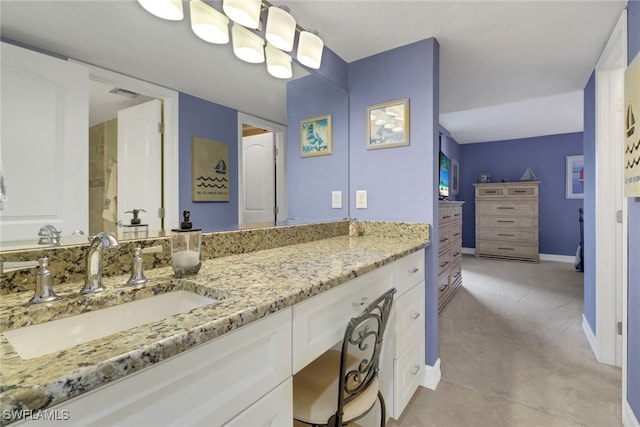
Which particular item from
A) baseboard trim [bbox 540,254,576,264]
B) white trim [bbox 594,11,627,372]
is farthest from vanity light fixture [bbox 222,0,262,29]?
baseboard trim [bbox 540,254,576,264]

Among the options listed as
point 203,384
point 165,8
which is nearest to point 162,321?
point 203,384

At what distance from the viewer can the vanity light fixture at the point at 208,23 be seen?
1.25 metres

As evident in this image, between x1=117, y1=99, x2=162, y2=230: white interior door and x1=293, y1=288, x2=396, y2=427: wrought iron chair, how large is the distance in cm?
77

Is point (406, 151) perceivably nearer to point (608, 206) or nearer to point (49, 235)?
point (608, 206)

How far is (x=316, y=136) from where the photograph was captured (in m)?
2.04

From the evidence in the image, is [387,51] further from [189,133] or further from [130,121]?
[130,121]

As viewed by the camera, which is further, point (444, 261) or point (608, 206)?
point (444, 261)

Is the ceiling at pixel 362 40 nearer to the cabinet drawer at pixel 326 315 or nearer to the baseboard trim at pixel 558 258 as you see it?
the cabinet drawer at pixel 326 315

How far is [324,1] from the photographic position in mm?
1487

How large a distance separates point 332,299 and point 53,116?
3.15 feet

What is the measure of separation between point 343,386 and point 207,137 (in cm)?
106

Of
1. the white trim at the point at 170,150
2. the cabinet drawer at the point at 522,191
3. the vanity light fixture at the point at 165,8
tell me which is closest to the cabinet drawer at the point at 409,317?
the white trim at the point at 170,150

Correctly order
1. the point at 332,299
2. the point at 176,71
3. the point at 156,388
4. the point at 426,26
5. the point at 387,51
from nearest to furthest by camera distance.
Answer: the point at 156,388
the point at 332,299
the point at 176,71
the point at 426,26
the point at 387,51

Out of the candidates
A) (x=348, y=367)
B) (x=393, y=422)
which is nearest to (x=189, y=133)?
(x=348, y=367)
